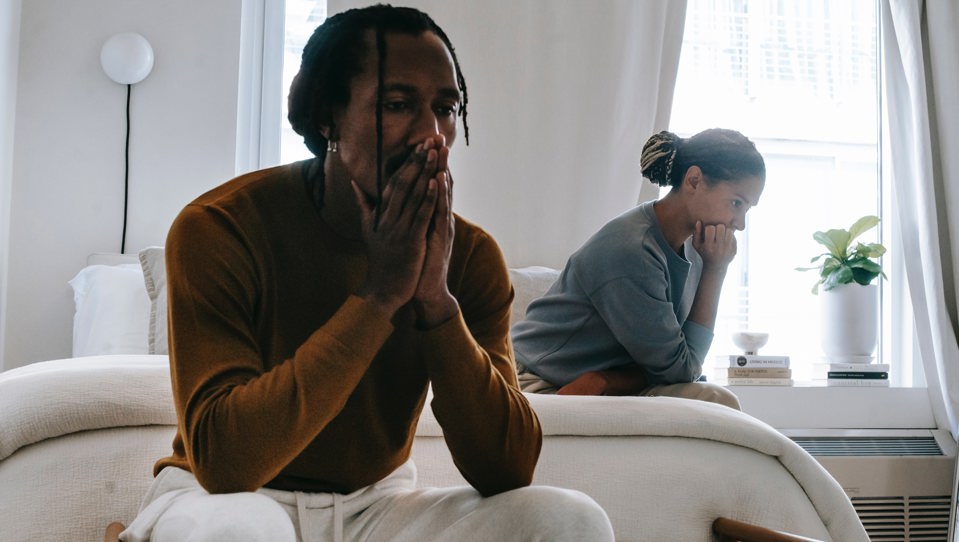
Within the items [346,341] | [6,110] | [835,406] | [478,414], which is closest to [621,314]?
[478,414]

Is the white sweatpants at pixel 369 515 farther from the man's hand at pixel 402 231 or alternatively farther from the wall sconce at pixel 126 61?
the wall sconce at pixel 126 61

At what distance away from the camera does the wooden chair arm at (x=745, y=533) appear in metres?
1.42

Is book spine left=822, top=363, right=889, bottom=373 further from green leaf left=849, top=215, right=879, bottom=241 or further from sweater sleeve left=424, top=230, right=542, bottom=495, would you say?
sweater sleeve left=424, top=230, right=542, bottom=495

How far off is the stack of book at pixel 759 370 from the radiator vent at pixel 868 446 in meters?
0.21

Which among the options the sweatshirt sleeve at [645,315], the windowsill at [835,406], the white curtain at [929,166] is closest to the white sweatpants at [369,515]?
the sweatshirt sleeve at [645,315]

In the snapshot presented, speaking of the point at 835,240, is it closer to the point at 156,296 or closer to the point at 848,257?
the point at 848,257

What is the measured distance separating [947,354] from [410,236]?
2.78 meters

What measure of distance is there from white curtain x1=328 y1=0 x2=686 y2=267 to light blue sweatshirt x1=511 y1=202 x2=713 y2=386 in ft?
3.44

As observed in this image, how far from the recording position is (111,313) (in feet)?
8.59

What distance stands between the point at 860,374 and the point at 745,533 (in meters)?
2.01

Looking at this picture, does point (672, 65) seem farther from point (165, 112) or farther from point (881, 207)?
point (165, 112)

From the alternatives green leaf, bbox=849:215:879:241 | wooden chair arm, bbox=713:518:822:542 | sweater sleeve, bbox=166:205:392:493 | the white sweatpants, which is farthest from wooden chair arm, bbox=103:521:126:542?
green leaf, bbox=849:215:879:241

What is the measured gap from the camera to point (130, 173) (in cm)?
307

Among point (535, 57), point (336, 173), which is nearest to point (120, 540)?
point (336, 173)
